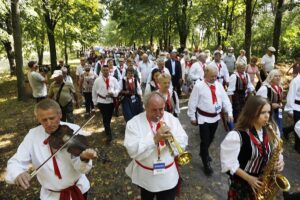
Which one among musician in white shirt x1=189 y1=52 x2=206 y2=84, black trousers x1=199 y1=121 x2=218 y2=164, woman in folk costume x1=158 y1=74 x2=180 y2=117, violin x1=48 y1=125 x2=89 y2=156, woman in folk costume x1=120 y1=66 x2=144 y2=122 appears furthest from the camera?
musician in white shirt x1=189 y1=52 x2=206 y2=84

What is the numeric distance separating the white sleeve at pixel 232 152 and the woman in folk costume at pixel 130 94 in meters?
4.68

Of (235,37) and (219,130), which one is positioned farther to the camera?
(235,37)

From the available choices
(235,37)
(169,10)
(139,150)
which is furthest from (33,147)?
(235,37)

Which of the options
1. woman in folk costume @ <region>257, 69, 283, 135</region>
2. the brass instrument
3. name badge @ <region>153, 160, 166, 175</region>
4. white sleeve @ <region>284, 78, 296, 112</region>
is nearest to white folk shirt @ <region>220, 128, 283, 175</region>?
the brass instrument

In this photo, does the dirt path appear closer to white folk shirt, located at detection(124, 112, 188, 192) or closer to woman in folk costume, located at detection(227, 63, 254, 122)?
woman in folk costume, located at detection(227, 63, 254, 122)

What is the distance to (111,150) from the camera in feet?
25.2

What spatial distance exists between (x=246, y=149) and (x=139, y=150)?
1226mm

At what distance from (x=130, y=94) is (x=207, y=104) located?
2.64 metres

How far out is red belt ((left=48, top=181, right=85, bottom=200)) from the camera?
3.17m

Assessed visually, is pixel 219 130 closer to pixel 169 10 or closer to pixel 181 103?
pixel 181 103

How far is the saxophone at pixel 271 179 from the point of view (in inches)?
123

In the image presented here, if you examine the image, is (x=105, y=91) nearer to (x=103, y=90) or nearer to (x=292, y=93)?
(x=103, y=90)

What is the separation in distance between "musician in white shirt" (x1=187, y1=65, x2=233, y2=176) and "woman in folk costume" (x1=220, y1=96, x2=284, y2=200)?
2.47 metres

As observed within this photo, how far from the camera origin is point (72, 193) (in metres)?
3.22
